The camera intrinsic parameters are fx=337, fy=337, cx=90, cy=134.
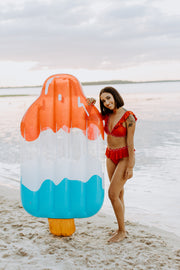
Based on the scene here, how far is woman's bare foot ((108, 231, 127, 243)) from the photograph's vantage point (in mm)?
2812

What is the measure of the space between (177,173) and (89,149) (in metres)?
2.78

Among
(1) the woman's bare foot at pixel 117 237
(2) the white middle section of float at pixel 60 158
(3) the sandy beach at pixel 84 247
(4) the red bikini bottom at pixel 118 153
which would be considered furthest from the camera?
(1) the woman's bare foot at pixel 117 237

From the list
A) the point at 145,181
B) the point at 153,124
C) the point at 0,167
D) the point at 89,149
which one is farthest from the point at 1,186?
the point at 153,124

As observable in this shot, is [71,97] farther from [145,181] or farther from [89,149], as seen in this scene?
[145,181]

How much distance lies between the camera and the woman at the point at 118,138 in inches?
104

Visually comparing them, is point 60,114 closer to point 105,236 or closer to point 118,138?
point 118,138

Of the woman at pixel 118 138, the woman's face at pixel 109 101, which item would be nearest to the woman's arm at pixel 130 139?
the woman at pixel 118 138

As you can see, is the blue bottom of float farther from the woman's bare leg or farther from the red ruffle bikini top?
the red ruffle bikini top

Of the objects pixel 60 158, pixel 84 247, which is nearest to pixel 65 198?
pixel 60 158

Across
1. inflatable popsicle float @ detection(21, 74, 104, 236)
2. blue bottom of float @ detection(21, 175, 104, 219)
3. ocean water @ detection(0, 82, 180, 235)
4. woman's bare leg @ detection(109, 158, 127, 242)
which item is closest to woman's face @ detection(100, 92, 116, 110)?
inflatable popsicle float @ detection(21, 74, 104, 236)

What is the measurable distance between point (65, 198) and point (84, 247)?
0.44 metres

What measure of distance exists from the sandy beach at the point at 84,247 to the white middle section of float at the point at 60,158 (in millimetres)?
499

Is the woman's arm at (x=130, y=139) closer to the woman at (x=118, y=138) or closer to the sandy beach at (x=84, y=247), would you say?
the woman at (x=118, y=138)

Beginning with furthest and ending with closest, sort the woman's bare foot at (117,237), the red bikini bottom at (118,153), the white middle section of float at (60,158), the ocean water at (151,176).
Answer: the ocean water at (151,176)
the woman's bare foot at (117,237)
the red bikini bottom at (118,153)
the white middle section of float at (60,158)
